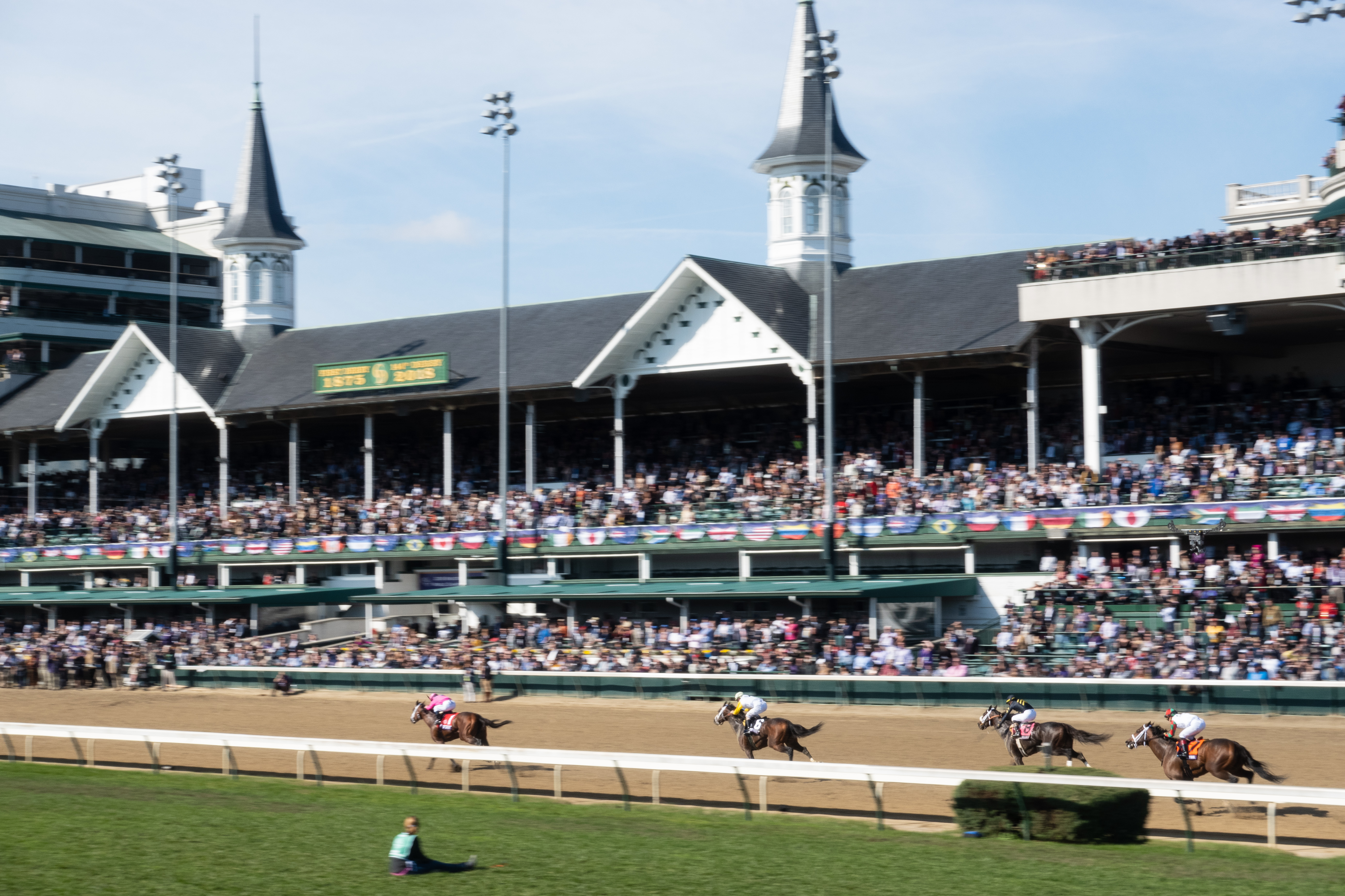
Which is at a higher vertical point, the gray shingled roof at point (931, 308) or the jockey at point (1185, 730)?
the gray shingled roof at point (931, 308)

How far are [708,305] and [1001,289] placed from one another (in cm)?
632

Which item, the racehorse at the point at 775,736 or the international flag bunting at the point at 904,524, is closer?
the racehorse at the point at 775,736

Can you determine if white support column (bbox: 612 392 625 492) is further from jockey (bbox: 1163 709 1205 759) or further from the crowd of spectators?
jockey (bbox: 1163 709 1205 759)

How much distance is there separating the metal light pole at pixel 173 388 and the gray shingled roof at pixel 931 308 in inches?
653

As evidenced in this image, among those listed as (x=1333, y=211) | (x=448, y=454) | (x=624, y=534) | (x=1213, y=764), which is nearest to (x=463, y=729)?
(x=1213, y=764)

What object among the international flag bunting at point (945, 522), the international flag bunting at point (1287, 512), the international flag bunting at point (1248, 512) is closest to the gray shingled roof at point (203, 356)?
the international flag bunting at point (945, 522)

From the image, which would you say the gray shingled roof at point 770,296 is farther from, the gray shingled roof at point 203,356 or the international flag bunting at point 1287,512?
the gray shingled roof at point 203,356

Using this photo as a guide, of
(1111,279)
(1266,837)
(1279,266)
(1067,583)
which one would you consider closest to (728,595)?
(1067,583)

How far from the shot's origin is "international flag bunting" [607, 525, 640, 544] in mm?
32625

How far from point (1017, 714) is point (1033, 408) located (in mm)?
13194

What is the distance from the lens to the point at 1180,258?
2719 centimetres

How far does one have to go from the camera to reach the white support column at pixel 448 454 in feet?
122

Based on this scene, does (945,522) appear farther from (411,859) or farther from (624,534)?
(411,859)

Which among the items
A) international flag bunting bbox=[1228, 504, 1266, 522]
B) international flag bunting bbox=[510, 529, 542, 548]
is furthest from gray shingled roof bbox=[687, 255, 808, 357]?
international flag bunting bbox=[1228, 504, 1266, 522]
